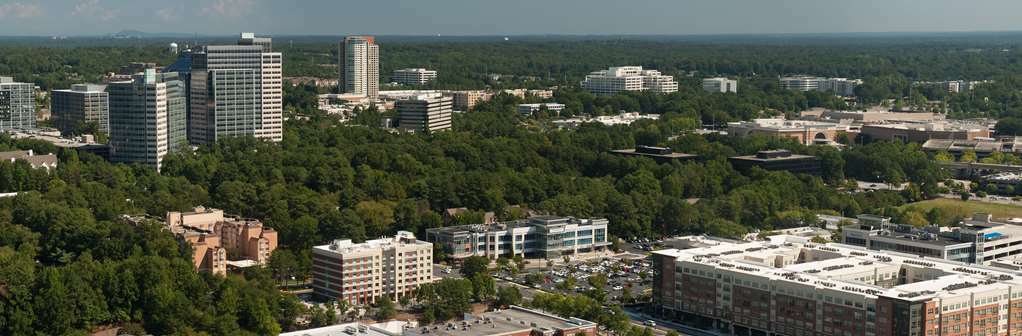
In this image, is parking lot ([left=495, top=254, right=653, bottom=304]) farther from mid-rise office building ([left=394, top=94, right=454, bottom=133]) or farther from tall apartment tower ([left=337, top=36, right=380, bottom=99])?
tall apartment tower ([left=337, top=36, right=380, bottom=99])

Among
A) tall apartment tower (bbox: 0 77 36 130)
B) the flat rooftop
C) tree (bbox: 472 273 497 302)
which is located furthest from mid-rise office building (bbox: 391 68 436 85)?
tree (bbox: 472 273 497 302)

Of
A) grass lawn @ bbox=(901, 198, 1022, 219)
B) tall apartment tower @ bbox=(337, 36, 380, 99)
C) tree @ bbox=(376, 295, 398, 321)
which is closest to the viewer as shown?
tree @ bbox=(376, 295, 398, 321)

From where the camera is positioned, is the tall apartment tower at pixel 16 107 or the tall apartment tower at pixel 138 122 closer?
the tall apartment tower at pixel 138 122

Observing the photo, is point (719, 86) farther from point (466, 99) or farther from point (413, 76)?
point (413, 76)

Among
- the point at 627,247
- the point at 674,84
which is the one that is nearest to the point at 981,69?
the point at 674,84

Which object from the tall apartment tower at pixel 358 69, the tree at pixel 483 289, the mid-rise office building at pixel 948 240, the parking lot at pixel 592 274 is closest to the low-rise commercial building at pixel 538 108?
the tall apartment tower at pixel 358 69

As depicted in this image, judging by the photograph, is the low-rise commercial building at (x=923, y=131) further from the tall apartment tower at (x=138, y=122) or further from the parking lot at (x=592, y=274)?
the parking lot at (x=592, y=274)

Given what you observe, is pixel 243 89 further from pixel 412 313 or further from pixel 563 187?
pixel 412 313

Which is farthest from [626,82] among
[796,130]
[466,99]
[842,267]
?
[842,267]
